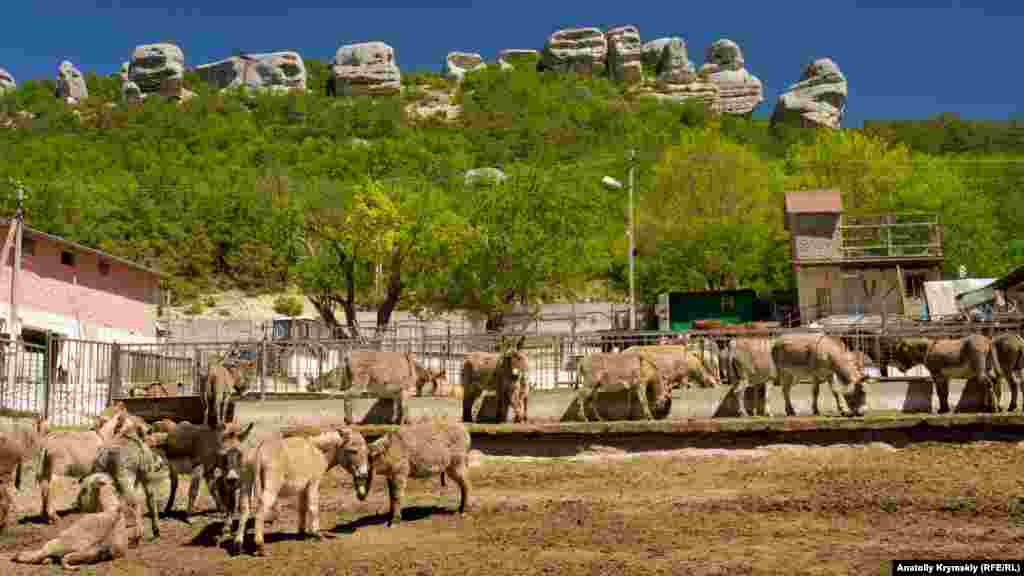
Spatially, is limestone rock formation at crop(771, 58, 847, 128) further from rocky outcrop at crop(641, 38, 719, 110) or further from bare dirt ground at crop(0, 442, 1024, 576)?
bare dirt ground at crop(0, 442, 1024, 576)

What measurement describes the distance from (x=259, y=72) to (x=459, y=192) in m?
99.0

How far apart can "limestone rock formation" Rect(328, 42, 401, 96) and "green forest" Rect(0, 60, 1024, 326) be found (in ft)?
57.4

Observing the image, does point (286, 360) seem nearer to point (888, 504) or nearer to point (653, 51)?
point (888, 504)

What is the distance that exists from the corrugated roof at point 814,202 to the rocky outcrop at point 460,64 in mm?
116649

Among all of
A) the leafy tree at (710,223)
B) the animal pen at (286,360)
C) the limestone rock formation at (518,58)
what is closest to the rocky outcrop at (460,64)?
the limestone rock formation at (518,58)

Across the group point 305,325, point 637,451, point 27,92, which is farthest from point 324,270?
point 27,92

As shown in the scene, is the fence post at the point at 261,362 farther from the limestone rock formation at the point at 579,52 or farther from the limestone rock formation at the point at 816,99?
the limestone rock formation at the point at 579,52

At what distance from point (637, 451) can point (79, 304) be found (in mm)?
32424

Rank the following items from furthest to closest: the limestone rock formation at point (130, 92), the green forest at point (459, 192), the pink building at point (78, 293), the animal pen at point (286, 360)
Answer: the limestone rock formation at point (130, 92) < the green forest at point (459, 192) < the pink building at point (78, 293) < the animal pen at point (286, 360)

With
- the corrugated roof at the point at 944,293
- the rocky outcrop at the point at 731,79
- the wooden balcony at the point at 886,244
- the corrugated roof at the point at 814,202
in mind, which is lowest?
the corrugated roof at the point at 944,293

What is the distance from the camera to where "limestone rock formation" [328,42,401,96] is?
156125 millimetres

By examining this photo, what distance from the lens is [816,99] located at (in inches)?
5428

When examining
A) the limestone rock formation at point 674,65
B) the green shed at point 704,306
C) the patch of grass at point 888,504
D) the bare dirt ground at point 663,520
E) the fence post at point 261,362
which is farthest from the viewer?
the limestone rock formation at point 674,65

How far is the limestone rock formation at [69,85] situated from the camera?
14175cm
